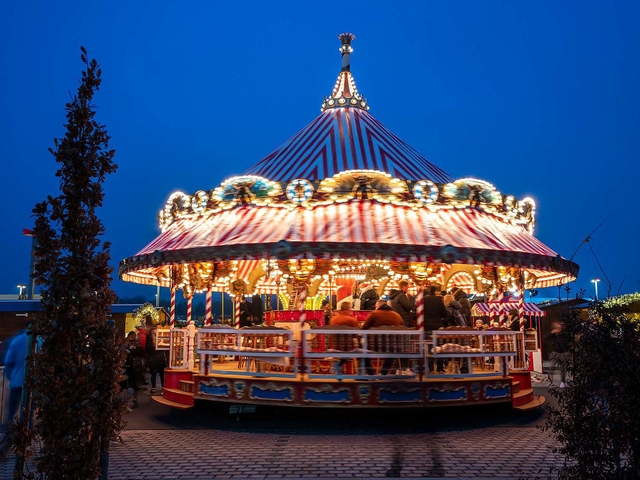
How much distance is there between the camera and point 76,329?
15.1 feet

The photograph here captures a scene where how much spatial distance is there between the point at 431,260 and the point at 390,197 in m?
1.92

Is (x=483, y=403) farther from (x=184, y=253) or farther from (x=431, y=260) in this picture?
(x=184, y=253)

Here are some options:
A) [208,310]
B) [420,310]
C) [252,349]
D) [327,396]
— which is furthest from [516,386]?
[208,310]

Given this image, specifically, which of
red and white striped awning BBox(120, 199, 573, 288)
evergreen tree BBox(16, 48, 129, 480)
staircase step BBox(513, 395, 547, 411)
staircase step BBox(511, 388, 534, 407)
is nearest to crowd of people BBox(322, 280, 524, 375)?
red and white striped awning BBox(120, 199, 573, 288)

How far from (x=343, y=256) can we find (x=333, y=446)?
3314 mm

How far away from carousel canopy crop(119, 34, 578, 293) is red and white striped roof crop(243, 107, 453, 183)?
0.11 ft

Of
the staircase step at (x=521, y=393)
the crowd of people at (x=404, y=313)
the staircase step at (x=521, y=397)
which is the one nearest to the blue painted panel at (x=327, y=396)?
the crowd of people at (x=404, y=313)

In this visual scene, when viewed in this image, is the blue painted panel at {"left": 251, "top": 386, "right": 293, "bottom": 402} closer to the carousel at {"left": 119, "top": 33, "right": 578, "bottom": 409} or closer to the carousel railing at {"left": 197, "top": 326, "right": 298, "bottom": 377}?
the carousel at {"left": 119, "top": 33, "right": 578, "bottom": 409}

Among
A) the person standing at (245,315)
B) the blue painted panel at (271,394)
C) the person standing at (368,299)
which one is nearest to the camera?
the blue painted panel at (271,394)

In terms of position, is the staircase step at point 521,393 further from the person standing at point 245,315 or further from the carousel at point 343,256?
the person standing at point 245,315

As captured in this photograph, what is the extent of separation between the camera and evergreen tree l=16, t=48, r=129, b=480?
448 cm

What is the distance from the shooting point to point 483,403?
10.3 metres

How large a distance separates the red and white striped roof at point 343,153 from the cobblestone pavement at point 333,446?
5343mm

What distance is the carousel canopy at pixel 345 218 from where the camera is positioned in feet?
34.6
